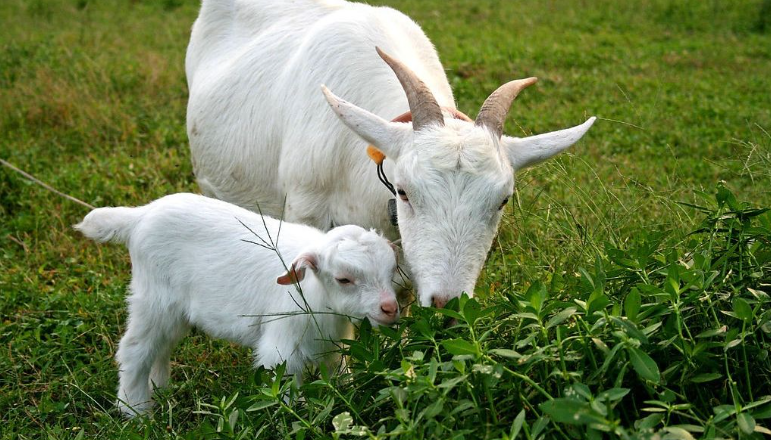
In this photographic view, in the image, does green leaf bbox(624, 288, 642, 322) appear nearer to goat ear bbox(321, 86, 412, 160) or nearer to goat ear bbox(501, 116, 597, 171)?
goat ear bbox(501, 116, 597, 171)

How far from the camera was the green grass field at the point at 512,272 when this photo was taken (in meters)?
2.76

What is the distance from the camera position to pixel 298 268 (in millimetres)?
3445

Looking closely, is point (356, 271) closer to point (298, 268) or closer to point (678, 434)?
point (298, 268)

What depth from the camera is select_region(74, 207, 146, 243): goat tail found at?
4.07m

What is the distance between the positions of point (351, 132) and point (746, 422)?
8.27 ft

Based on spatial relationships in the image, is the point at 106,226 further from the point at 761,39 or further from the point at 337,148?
the point at 761,39

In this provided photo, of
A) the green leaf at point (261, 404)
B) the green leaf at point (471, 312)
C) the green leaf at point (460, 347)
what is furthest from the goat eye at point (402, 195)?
the green leaf at point (261, 404)

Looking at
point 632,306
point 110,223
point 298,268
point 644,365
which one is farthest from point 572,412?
point 110,223

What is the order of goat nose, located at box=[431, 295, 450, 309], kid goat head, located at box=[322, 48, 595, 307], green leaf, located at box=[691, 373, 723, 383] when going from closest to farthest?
green leaf, located at box=[691, 373, 723, 383]
goat nose, located at box=[431, 295, 450, 309]
kid goat head, located at box=[322, 48, 595, 307]

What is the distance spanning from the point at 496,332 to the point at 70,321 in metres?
2.86

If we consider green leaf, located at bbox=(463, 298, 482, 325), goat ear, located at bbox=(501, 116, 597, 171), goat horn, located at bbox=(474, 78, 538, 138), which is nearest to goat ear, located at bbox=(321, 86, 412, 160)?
goat horn, located at bbox=(474, 78, 538, 138)

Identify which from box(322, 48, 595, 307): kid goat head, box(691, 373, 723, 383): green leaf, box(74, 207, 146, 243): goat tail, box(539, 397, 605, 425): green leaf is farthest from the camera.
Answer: box(74, 207, 146, 243): goat tail

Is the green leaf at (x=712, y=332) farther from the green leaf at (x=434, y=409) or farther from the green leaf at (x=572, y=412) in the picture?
the green leaf at (x=434, y=409)

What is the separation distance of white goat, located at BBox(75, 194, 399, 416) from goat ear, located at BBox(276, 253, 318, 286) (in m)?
0.14
